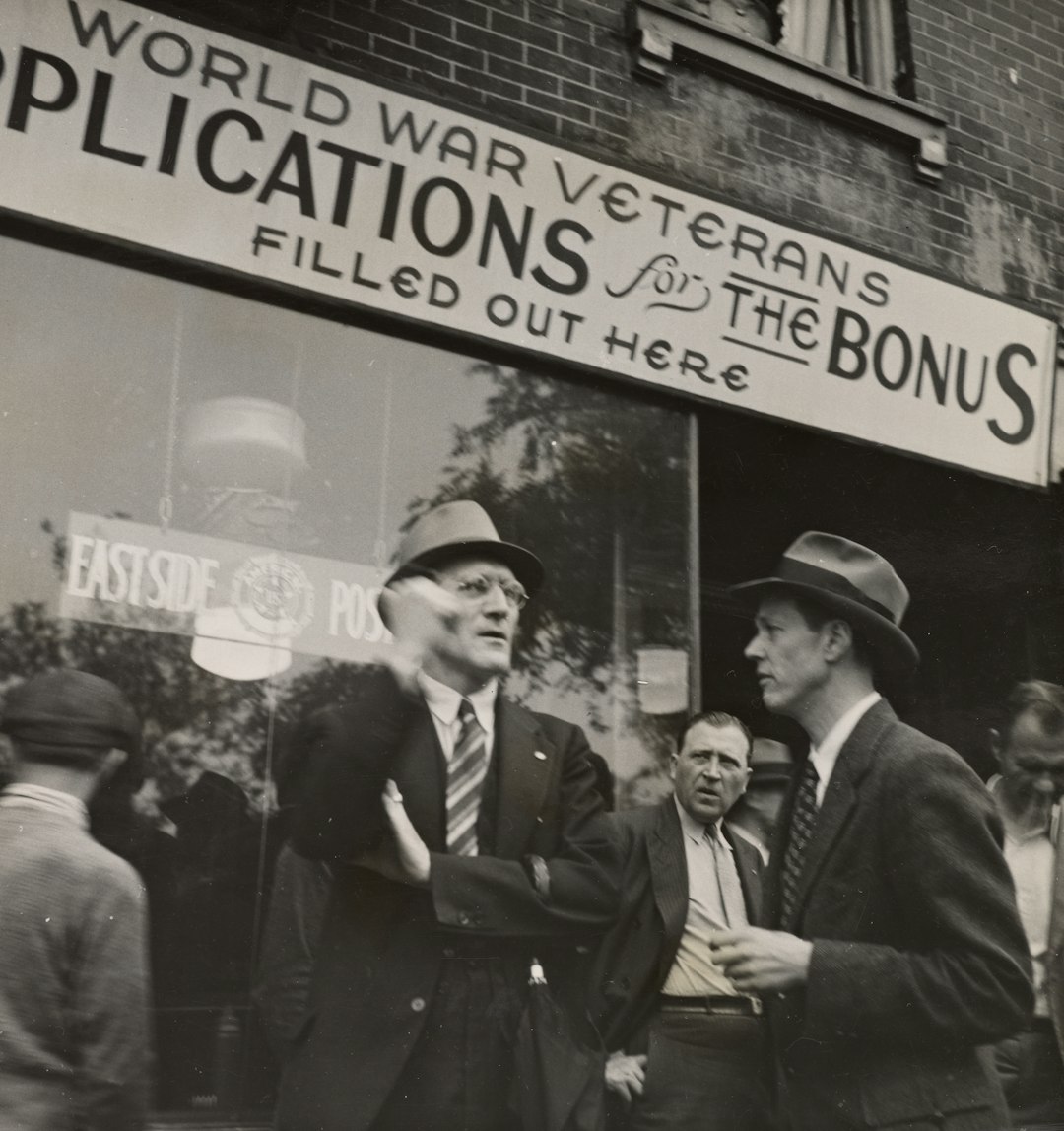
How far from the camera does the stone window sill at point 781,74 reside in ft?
17.1

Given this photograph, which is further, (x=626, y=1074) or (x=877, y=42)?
(x=877, y=42)

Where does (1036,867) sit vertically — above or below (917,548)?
below

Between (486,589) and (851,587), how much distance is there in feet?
4.92

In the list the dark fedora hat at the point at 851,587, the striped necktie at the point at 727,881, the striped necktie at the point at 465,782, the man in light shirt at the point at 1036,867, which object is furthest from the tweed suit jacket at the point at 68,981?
the man in light shirt at the point at 1036,867

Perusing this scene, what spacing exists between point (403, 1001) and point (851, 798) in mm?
1686

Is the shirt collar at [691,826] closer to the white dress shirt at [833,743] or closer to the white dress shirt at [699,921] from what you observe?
the white dress shirt at [699,921]

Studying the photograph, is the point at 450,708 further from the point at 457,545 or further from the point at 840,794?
the point at 840,794

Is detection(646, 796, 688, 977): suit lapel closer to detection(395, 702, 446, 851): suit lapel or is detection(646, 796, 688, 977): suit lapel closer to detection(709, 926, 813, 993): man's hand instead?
detection(709, 926, 813, 993): man's hand

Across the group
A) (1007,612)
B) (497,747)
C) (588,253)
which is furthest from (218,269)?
(1007,612)

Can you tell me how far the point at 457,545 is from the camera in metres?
4.27

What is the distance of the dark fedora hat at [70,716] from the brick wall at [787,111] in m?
2.21

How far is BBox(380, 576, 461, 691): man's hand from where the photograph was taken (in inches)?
160

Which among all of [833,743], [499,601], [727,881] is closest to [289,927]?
[499,601]

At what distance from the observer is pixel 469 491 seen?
4.36 meters
